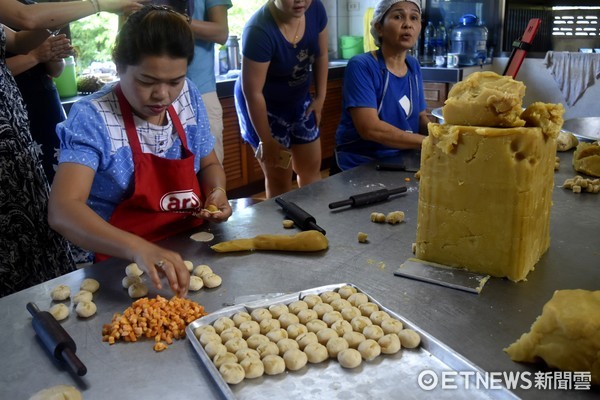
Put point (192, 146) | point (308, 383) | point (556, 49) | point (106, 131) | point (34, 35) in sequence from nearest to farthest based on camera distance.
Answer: point (308, 383) < point (106, 131) < point (192, 146) < point (34, 35) < point (556, 49)

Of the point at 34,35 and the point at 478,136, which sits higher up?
the point at 34,35

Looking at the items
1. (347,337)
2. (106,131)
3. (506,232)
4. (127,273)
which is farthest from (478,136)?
(106,131)

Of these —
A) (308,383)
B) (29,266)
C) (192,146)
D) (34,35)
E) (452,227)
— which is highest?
(34,35)

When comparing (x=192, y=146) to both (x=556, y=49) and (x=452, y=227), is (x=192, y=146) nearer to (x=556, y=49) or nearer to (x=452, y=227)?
(x=452, y=227)

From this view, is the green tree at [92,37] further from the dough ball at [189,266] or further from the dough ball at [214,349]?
the dough ball at [214,349]

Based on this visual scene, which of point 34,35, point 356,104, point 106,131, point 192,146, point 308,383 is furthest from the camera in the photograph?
point 356,104

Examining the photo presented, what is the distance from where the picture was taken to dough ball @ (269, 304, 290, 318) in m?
1.07

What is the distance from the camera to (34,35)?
208 cm

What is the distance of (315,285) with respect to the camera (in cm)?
122

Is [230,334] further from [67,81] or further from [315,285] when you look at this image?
[67,81]

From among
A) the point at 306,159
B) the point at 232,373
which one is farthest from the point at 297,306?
the point at 306,159

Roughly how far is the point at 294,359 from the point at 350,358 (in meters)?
0.09

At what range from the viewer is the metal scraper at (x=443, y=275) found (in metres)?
1.19

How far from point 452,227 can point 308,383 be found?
55 centimetres
